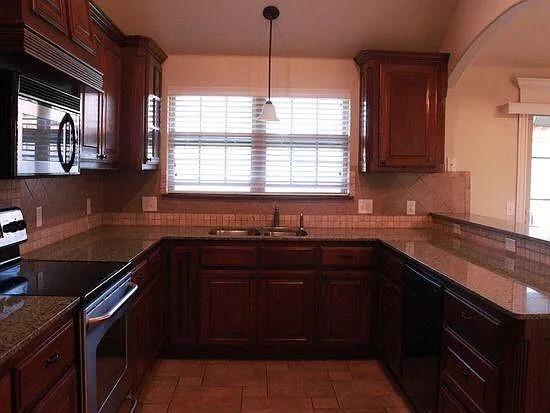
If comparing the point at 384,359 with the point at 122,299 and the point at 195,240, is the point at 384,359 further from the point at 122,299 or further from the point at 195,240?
the point at 122,299

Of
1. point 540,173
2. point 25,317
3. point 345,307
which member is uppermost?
point 540,173

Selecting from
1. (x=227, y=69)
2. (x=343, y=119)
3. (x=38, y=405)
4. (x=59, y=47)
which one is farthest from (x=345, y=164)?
(x=38, y=405)

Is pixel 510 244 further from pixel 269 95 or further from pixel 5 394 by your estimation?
pixel 5 394

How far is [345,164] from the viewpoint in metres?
3.90

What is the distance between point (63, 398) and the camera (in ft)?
5.06

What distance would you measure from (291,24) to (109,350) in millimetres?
2650

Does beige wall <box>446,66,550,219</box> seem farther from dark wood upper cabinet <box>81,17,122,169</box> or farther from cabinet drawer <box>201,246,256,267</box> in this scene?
dark wood upper cabinet <box>81,17,122,169</box>

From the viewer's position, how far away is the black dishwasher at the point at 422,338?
2195 mm

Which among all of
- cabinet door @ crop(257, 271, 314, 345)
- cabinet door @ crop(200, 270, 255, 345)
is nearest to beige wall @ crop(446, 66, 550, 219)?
cabinet door @ crop(257, 271, 314, 345)

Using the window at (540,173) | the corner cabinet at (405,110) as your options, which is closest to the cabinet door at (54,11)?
the corner cabinet at (405,110)

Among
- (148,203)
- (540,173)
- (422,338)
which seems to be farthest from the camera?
(540,173)

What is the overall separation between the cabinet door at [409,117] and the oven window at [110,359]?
2231mm

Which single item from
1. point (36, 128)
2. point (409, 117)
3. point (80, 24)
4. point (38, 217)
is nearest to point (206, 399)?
point (38, 217)

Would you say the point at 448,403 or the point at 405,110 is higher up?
the point at 405,110
